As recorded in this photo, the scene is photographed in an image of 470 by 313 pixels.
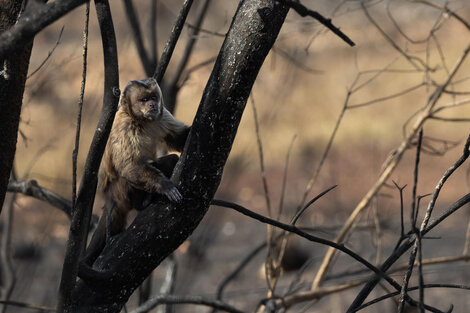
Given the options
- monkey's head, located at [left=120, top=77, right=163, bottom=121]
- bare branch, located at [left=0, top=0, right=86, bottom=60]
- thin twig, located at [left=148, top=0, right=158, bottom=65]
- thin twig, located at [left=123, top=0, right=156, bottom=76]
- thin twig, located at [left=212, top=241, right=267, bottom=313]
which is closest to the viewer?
bare branch, located at [left=0, top=0, right=86, bottom=60]

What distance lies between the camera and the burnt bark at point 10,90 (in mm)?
2467

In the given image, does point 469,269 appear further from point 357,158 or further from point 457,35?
point 457,35

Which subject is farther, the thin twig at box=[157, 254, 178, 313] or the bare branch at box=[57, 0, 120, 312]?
the thin twig at box=[157, 254, 178, 313]

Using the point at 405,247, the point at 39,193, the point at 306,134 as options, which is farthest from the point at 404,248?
the point at 306,134

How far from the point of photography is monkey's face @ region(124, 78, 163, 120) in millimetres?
3822

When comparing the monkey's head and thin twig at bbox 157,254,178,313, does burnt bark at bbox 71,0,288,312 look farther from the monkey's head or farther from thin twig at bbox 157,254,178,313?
thin twig at bbox 157,254,178,313

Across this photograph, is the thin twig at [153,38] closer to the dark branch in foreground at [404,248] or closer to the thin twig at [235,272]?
the thin twig at [235,272]

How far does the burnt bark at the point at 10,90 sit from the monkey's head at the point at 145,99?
1.29 meters

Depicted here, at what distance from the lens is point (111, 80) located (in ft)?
7.68

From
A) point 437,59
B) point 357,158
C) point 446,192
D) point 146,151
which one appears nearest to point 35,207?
point 357,158

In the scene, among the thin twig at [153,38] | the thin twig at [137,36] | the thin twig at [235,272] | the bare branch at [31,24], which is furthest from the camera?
the thin twig at [153,38]

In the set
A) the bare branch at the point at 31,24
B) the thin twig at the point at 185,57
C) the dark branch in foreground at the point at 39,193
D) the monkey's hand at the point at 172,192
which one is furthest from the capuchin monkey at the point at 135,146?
the bare branch at the point at 31,24

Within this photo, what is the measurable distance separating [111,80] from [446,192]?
10.5m

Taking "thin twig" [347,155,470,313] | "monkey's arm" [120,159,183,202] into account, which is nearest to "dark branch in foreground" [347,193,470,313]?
"thin twig" [347,155,470,313]
